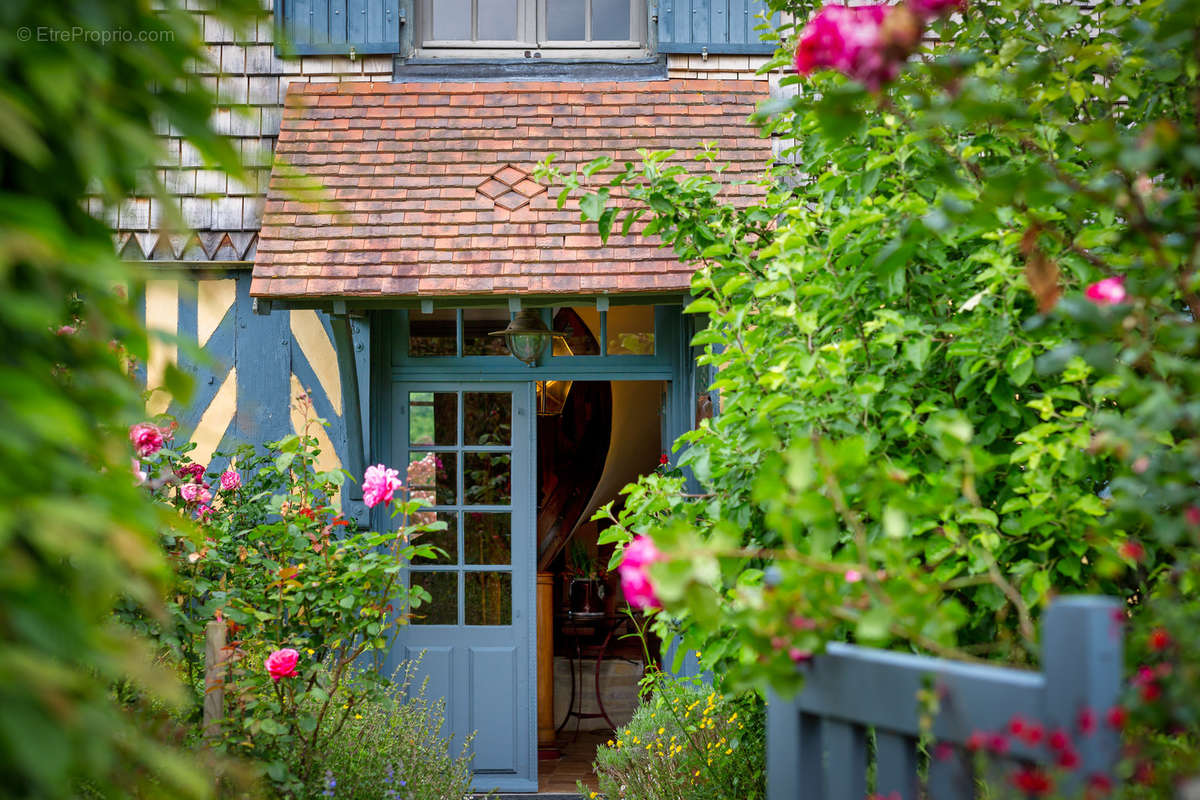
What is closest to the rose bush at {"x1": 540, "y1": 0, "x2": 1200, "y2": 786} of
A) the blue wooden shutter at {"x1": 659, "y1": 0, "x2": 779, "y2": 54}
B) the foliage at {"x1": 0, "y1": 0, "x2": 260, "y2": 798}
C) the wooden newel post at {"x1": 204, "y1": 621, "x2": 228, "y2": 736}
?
the foliage at {"x1": 0, "y1": 0, "x2": 260, "y2": 798}

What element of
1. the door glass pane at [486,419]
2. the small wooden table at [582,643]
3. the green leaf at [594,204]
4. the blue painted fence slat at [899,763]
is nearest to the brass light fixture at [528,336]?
the door glass pane at [486,419]

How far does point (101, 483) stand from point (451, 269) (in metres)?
3.79

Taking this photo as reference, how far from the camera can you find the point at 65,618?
0.93 m

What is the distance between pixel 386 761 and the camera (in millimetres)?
3756

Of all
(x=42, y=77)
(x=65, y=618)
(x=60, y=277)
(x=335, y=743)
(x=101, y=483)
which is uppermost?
(x=42, y=77)

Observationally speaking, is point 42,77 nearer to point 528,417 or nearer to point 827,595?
point 827,595

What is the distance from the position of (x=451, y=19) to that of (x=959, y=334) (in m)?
4.06

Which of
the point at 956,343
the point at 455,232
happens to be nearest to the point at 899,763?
the point at 956,343

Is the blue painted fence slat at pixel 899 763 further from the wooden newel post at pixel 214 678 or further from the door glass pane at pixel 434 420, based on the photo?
the door glass pane at pixel 434 420

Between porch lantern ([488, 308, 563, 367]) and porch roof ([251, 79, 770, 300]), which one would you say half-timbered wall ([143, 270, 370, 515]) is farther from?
porch lantern ([488, 308, 563, 367])

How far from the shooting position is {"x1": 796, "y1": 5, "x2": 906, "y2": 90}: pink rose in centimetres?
133

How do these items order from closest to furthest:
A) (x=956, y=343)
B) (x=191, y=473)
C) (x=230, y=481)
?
(x=956, y=343)
(x=191, y=473)
(x=230, y=481)

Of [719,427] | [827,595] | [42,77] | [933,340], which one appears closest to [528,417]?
[719,427]

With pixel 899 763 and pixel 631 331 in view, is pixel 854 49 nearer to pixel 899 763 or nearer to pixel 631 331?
pixel 899 763
